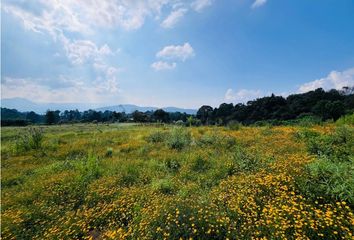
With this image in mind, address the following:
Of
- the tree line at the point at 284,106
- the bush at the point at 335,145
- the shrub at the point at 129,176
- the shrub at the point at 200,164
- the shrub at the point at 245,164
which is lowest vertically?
the shrub at the point at 129,176

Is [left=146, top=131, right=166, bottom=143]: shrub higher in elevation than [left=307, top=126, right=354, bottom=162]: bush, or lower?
lower

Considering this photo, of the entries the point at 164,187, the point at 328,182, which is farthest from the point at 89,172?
the point at 328,182

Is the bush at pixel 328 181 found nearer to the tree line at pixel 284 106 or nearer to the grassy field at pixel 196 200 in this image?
the grassy field at pixel 196 200

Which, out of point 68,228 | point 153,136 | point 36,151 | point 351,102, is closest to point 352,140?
point 68,228

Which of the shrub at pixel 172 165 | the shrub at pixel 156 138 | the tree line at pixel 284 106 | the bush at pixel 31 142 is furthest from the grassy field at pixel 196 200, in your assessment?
the tree line at pixel 284 106

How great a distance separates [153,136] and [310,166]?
466 inches

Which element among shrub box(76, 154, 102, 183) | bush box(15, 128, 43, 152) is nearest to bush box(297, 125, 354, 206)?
shrub box(76, 154, 102, 183)

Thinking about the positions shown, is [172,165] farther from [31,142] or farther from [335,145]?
[31,142]

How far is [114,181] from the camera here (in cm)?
674

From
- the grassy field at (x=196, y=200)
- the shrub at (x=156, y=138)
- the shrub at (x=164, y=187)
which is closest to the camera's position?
the grassy field at (x=196, y=200)

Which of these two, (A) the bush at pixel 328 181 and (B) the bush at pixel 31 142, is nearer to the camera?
(A) the bush at pixel 328 181

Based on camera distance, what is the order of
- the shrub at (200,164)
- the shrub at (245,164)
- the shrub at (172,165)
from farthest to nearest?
the shrub at (172,165), the shrub at (200,164), the shrub at (245,164)

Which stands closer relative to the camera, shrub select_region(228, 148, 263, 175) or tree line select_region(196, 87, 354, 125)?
shrub select_region(228, 148, 263, 175)

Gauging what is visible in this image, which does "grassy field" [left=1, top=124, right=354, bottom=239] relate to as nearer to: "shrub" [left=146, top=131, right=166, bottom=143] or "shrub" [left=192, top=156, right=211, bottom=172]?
"shrub" [left=192, top=156, right=211, bottom=172]
